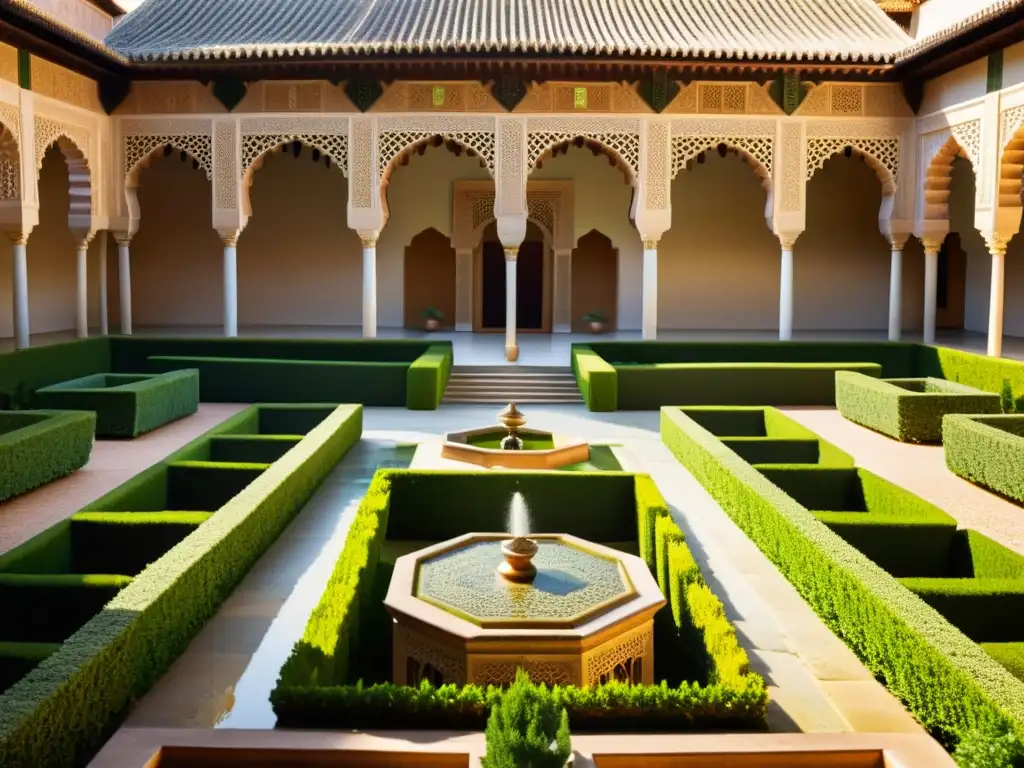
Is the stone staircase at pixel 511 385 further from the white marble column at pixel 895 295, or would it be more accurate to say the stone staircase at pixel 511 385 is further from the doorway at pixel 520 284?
the doorway at pixel 520 284

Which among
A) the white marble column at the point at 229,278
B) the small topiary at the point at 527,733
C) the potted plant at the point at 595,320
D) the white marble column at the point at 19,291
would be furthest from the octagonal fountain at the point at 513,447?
the potted plant at the point at 595,320

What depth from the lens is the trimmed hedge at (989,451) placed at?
30.4 feet

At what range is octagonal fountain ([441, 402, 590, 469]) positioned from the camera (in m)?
10.7

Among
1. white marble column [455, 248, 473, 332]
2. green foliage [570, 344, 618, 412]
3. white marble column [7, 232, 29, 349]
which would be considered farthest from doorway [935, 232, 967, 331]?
white marble column [7, 232, 29, 349]

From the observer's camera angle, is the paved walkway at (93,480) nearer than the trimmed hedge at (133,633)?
No

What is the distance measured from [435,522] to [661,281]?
14.6 m

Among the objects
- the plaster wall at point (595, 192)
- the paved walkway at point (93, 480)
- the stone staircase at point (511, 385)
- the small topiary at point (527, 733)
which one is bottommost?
the paved walkway at point (93, 480)

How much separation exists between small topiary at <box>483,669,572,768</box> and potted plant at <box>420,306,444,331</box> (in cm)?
1847

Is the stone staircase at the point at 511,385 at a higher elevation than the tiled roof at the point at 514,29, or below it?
below

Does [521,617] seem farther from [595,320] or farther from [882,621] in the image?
[595,320]

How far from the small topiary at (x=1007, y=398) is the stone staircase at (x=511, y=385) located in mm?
5621

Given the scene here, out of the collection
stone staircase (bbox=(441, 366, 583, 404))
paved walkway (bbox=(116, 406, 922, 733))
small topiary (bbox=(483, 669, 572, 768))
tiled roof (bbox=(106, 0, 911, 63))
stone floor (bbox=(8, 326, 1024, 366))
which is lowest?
paved walkway (bbox=(116, 406, 922, 733))

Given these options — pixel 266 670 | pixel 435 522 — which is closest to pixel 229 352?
pixel 435 522

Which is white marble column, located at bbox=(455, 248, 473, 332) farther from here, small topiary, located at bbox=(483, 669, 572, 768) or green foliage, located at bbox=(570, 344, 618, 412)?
small topiary, located at bbox=(483, 669, 572, 768)
